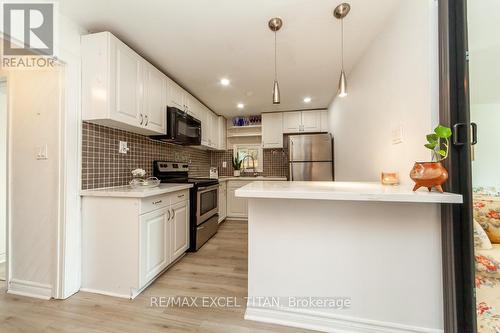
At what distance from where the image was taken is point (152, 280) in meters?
1.84

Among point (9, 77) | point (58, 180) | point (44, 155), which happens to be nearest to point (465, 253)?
point (58, 180)

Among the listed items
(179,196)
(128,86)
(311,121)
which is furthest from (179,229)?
(311,121)

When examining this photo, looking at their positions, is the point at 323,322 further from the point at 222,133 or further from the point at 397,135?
the point at 222,133

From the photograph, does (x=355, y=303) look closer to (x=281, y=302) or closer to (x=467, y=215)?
(x=281, y=302)

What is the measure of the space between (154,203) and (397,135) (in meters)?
2.07

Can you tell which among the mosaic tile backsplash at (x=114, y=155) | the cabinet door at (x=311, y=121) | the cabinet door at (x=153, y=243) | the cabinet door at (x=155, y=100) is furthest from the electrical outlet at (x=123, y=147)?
the cabinet door at (x=311, y=121)

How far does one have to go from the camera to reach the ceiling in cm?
151

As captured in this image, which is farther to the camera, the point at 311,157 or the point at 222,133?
the point at 222,133

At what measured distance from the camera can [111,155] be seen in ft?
6.64

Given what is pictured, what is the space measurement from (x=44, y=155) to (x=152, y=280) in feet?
4.53

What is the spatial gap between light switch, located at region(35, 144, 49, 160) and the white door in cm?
59

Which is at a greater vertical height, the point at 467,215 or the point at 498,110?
the point at 498,110

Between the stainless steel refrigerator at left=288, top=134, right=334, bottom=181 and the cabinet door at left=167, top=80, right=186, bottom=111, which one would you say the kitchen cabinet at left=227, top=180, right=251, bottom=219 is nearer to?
the stainless steel refrigerator at left=288, top=134, right=334, bottom=181

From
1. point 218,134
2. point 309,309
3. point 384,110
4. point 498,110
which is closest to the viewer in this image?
point 498,110
